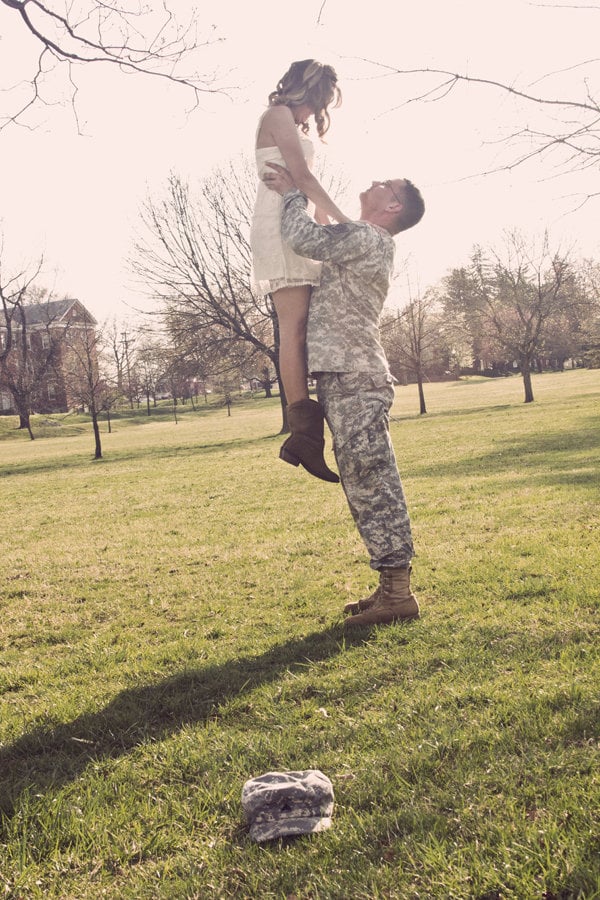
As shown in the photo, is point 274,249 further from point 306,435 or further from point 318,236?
point 306,435

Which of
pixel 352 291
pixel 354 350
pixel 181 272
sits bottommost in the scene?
pixel 354 350

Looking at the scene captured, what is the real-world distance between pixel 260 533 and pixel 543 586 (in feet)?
12.1

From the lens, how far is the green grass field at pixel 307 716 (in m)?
1.85

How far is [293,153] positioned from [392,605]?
8.23 ft

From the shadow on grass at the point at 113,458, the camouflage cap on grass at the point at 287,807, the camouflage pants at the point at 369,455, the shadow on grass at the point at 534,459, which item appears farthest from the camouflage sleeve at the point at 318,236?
the shadow on grass at the point at 113,458

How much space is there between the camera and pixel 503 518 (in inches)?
270

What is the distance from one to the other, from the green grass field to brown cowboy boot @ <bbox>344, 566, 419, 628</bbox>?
0.10 meters

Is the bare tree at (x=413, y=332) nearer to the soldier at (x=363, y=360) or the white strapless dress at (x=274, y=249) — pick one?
the soldier at (x=363, y=360)

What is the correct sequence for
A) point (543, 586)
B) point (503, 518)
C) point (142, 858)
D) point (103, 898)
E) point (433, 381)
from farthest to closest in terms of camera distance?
point (433, 381), point (503, 518), point (543, 586), point (142, 858), point (103, 898)

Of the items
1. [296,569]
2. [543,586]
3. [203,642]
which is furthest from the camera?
[296,569]

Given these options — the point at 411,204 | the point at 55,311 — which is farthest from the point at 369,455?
the point at 55,311

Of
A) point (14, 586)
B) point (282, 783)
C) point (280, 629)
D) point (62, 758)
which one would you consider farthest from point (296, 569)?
point (282, 783)

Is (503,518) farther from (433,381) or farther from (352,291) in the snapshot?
(433,381)

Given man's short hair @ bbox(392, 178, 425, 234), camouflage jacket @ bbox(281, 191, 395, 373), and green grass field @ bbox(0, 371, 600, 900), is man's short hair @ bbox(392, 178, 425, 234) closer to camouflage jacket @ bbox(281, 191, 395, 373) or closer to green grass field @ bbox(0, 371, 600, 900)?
camouflage jacket @ bbox(281, 191, 395, 373)
